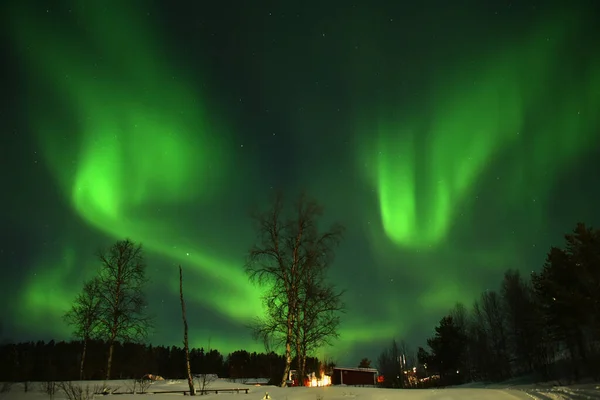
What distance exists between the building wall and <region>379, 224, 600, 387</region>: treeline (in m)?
3.47

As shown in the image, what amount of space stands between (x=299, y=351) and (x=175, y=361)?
321ft

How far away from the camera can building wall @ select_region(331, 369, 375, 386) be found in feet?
177

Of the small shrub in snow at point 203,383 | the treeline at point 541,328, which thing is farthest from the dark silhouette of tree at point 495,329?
the small shrub in snow at point 203,383

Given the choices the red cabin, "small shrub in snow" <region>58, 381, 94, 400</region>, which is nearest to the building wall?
the red cabin

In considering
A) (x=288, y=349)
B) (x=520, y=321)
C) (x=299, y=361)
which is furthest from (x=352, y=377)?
(x=288, y=349)

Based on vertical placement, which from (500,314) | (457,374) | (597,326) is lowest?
(457,374)

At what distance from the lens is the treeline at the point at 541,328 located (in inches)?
1303

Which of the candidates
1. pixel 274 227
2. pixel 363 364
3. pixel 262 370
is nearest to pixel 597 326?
pixel 274 227

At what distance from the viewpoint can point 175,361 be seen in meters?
111

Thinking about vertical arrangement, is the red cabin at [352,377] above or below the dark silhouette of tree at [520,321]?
below

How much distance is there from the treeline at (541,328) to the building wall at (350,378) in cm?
347

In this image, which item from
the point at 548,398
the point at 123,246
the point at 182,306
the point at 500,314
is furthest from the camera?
the point at 500,314

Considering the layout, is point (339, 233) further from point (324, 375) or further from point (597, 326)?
point (324, 375)

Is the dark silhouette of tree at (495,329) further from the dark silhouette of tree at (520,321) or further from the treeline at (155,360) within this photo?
the treeline at (155,360)
